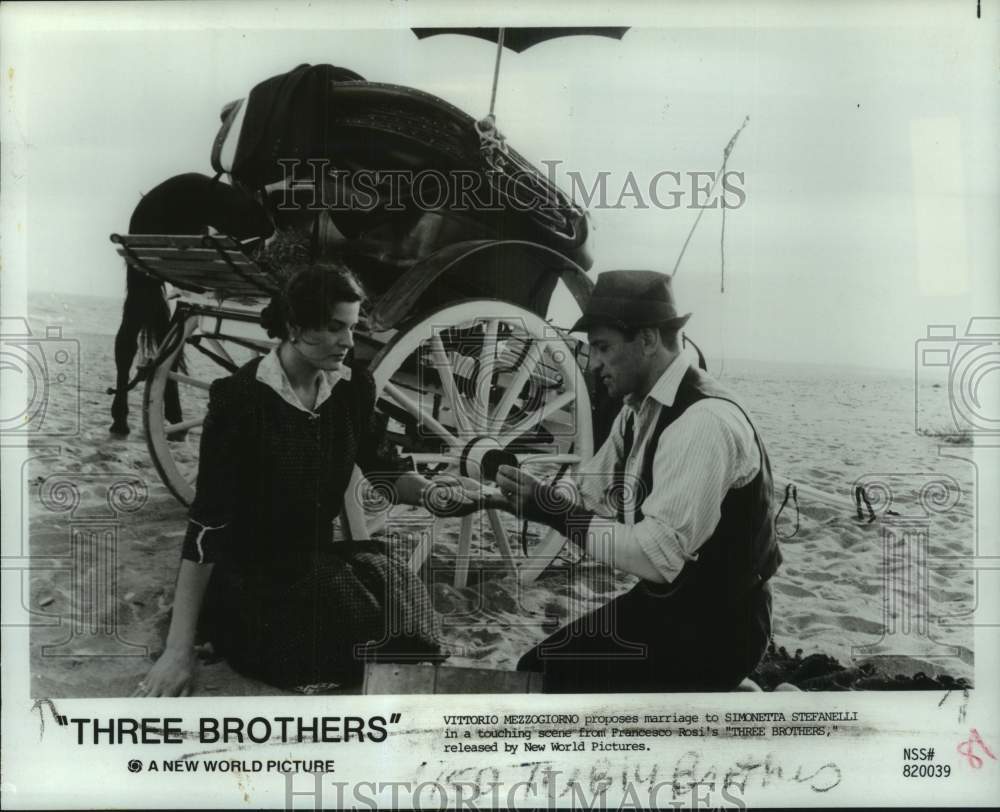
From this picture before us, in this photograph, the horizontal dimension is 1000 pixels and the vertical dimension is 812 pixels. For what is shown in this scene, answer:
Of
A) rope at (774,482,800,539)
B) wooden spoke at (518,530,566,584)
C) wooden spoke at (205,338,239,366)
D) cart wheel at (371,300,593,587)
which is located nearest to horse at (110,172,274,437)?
wooden spoke at (205,338,239,366)

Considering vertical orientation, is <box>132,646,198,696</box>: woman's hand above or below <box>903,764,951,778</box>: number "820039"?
above

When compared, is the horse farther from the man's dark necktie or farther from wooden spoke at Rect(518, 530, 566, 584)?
the man's dark necktie

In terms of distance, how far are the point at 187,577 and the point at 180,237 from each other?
1.19 metres

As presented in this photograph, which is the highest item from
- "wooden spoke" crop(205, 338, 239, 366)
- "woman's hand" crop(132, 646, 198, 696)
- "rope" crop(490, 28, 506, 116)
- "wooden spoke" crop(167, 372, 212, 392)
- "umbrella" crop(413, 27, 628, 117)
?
"umbrella" crop(413, 27, 628, 117)

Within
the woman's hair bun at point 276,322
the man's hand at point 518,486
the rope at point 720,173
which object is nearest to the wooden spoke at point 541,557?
the man's hand at point 518,486

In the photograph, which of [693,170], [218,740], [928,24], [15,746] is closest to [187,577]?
[218,740]

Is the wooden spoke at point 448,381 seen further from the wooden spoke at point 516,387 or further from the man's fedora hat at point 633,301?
the man's fedora hat at point 633,301

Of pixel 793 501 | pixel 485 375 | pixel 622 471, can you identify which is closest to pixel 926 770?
pixel 793 501

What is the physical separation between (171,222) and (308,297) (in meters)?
0.56

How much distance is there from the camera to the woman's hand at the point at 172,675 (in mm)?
3795

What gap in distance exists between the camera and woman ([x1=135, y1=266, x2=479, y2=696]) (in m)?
3.76

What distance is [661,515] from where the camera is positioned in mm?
3775

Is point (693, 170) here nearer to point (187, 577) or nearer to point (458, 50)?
point (458, 50)

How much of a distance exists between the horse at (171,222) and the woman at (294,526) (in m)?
0.25
